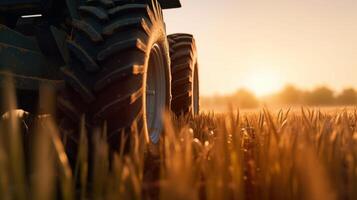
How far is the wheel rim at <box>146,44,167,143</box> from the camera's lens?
3.13 metres

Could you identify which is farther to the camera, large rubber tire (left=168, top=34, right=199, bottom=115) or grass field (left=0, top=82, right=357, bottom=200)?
large rubber tire (left=168, top=34, right=199, bottom=115)

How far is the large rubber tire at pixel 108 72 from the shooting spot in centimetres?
224

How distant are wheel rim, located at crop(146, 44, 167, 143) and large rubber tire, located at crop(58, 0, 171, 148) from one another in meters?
0.65

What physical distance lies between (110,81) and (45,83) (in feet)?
1.32

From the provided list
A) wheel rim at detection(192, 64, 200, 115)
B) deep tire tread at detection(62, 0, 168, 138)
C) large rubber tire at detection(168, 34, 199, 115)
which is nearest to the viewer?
deep tire tread at detection(62, 0, 168, 138)

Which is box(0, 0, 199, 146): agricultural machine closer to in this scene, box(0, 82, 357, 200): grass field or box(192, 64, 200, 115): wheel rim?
box(0, 82, 357, 200): grass field

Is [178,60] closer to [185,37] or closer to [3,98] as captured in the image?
[185,37]

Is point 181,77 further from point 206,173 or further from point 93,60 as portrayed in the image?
point 206,173

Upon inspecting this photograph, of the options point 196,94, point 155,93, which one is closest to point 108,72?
point 155,93

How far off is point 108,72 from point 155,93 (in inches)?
39.3

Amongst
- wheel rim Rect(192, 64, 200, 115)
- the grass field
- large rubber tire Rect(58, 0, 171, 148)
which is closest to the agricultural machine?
large rubber tire Rect(58, 0, 171, 148)

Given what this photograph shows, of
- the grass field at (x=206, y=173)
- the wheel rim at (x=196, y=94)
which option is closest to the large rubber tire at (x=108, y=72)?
the grass field at (x=206, y=173)

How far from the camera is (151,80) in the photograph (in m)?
3.17

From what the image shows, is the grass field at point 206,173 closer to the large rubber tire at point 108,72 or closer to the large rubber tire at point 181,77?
the large rubber tire at point 108,72
